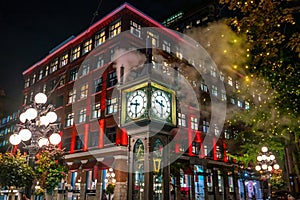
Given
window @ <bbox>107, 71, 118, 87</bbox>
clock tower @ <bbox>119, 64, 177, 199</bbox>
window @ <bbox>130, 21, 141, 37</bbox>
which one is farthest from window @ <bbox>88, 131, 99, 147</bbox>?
clock tower @ <bbox>119, 64, 177, 199</bbox>

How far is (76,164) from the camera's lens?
1011 inches

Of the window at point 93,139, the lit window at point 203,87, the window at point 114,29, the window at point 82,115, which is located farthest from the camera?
the lit window at point 203,87

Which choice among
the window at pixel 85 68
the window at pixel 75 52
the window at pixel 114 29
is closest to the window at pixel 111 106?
the window at pixel 85 68

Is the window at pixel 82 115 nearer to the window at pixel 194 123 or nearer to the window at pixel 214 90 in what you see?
the window at pixel 194 123

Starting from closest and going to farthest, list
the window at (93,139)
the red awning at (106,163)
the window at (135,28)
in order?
the red awning at (106,163) < the window at (93,139) < the window at (135,28)

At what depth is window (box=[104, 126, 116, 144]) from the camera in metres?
23.4

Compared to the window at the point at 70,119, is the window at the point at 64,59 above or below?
above

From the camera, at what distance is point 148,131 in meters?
5.41

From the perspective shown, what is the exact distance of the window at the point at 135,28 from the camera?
2558cm

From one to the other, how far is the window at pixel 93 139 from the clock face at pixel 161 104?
20.0 metres

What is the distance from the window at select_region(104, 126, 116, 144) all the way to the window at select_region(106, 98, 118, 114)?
1.55 metres

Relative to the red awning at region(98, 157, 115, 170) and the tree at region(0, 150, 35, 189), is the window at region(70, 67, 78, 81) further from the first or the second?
the tree at region(0, 150, 35, 189)

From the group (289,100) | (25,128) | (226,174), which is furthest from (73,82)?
(289,100)

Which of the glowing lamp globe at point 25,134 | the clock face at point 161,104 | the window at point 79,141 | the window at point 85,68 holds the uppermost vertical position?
the window at point 85,68
